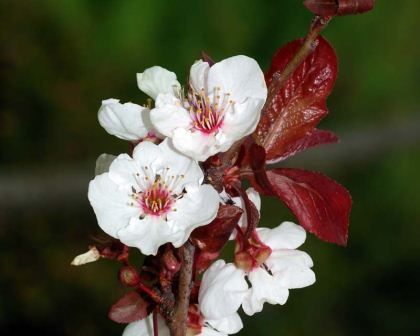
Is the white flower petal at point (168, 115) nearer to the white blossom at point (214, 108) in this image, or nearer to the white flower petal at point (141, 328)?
the white blossom at point (214, 108)

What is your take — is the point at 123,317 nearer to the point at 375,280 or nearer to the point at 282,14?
the point at 375,280

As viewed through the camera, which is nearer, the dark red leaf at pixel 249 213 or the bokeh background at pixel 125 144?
the dark red leaf at pixel 249 213

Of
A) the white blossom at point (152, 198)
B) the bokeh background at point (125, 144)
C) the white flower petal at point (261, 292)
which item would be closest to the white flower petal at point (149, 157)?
the white blossom at point (152, 198)

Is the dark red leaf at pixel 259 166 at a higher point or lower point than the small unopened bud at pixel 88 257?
higher

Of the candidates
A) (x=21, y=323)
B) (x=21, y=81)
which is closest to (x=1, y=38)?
(x=21, y=81)

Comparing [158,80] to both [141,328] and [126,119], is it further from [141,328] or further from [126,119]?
[141,328]

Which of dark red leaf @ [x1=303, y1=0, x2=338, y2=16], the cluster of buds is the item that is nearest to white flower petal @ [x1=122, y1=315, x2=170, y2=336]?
the cluster of buds
